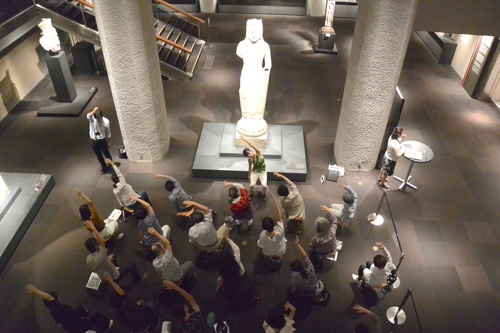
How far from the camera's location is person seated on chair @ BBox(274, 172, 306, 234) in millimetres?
5762

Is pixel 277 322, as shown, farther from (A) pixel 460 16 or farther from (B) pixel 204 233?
(A) pixel 460 16

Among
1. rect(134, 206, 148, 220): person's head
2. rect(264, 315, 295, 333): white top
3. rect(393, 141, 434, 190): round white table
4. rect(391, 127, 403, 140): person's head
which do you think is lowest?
rect(264, 315, 295, 333): white top

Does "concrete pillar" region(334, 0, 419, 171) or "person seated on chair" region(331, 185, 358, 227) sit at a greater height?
"concrete pillar" region(334, 0, 419, 171)

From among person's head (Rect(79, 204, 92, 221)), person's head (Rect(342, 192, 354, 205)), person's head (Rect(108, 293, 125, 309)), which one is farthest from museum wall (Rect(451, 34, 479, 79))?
person's head (Rect(108, 293, 125, 309))

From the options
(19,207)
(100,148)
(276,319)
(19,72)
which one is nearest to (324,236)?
(276,319)

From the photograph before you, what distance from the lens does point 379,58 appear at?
6.04m

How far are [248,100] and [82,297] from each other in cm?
411

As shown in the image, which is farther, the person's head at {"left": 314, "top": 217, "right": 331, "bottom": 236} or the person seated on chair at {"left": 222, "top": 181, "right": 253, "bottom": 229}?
the person seated on chair at {"left": 222, "top": 181, "right": 253, "bottom": 229}

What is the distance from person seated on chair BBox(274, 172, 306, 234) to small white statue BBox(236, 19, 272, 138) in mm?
1602

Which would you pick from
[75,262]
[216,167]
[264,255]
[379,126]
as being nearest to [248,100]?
[216,167]

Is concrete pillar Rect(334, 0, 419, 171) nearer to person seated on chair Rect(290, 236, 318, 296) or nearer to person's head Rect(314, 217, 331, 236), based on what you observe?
person's head Rect(314, 217, 331, 236)

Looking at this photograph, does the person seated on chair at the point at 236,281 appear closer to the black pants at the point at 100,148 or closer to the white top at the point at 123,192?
the white top at the point at 123,192

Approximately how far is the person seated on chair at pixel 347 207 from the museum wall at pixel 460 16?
154 inches

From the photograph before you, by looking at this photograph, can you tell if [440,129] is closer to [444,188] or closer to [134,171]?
[444,188]
